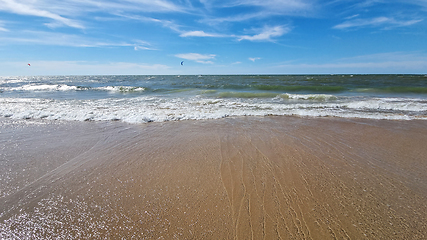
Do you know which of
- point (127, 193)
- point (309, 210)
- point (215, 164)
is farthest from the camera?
point (215, 164)

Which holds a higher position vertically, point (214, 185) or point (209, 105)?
point (209, 105)

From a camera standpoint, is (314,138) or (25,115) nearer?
(314,138)

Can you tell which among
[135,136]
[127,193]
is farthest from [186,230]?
[135,136]

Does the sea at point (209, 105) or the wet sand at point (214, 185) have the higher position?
the sea at point (209, 105)

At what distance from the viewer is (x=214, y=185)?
114 inches

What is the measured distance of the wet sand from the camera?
6.93ft

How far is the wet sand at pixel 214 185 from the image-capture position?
2111mm

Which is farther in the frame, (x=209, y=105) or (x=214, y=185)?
(x=209, y=105)

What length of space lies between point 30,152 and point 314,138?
21.7 ft

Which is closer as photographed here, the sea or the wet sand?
the wet sand

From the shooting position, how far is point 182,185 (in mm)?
2889

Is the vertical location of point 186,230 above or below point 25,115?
below

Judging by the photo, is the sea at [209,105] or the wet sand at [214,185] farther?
the sea at [209,105]

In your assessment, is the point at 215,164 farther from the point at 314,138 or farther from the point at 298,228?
the point at 314,138
